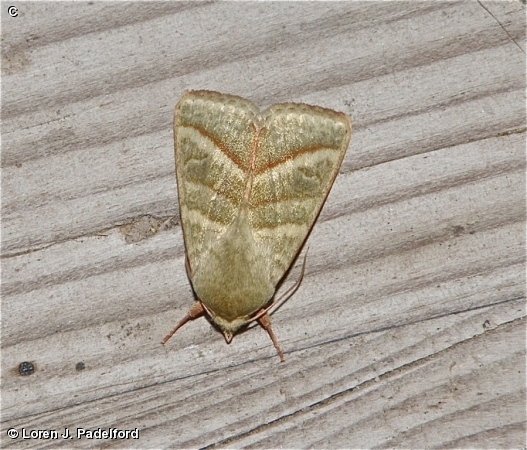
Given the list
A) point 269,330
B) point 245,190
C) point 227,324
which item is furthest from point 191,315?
point 245,190

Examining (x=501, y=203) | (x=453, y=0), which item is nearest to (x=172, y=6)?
(x=453, y=0)

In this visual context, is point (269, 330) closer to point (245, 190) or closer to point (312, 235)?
point (312, 235)

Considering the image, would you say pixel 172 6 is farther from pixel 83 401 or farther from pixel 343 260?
pixel 83 401
